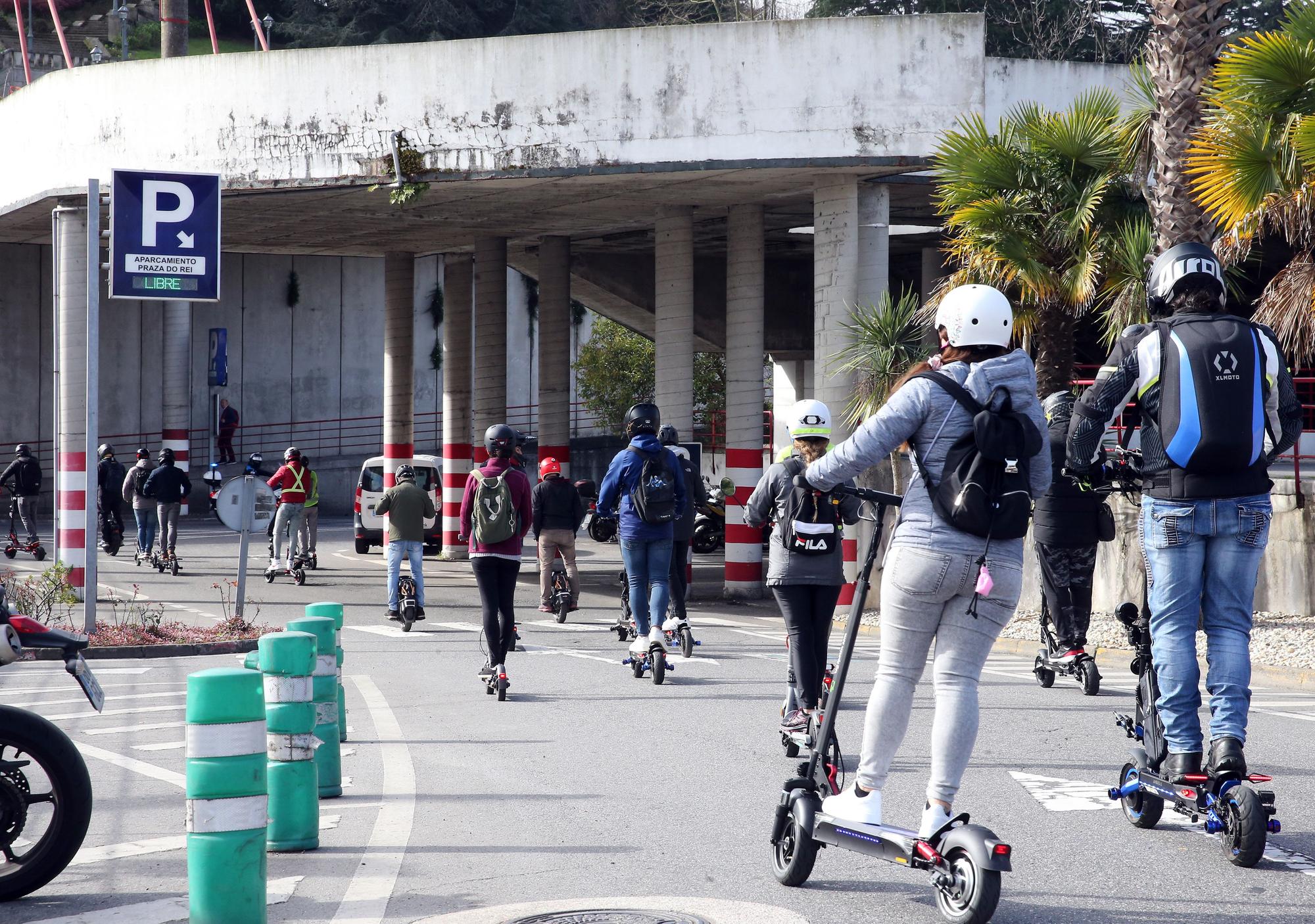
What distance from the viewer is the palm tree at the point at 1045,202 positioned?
51.3 feet

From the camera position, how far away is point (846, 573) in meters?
17.8

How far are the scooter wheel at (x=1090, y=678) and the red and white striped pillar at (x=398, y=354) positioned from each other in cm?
1830

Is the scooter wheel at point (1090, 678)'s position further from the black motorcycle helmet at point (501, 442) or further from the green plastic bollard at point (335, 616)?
the green plastic bollard at point (335, 616)

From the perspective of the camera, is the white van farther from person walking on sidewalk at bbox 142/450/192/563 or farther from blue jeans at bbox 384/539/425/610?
blue jeans at bbox 384/539/425/610

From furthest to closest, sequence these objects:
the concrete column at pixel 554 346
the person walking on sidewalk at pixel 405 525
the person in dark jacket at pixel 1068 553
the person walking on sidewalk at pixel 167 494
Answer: the concrete column at pixel 554 346, the person walking on sidewalk at pixel 167 494, the person walking on sidewalk at pixel 405 525, the person in dark jacket at pixel 1068 553

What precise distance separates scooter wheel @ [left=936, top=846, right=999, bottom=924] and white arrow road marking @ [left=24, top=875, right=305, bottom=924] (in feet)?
7.22

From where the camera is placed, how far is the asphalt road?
17.5 ft

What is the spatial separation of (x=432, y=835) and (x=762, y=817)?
4.70 feet

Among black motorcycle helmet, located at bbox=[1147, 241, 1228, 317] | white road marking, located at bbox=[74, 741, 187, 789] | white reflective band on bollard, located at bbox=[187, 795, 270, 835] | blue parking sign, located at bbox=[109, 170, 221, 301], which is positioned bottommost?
white road marking, located at bbox=[74, 741, 187, 789]

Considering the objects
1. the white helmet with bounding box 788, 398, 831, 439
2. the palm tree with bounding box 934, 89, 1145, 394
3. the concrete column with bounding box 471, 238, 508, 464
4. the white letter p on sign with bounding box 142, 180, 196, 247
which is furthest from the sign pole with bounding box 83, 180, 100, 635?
the concrete column with bounding box 471, 238, 508, 464

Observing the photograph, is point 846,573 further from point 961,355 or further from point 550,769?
point 961,355

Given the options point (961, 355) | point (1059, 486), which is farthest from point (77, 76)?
point (961, 355)

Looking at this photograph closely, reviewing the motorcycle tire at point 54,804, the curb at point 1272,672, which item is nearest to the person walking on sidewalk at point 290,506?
the curb at point 1272,672

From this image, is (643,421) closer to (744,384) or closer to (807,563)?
(807,563)
